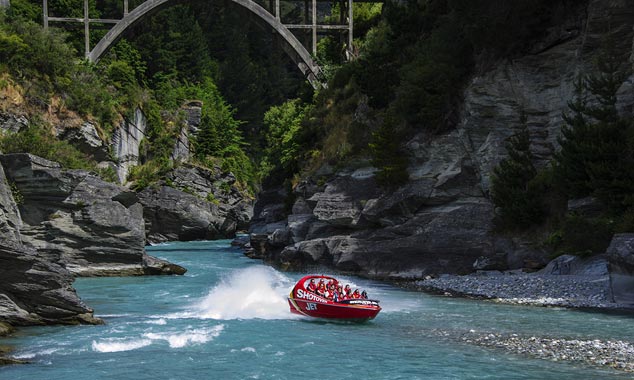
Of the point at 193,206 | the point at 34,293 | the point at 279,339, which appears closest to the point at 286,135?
the point at 193,206

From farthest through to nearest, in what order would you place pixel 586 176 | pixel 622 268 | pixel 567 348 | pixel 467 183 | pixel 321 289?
1. pixel 467 183
2. pixel 586 176
3. pixel 321 289
4. pixel 622 268
5. pixel 567 348

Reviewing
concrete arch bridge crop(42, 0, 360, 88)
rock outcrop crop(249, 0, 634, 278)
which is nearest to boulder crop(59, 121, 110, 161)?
concrete arch bridge crop(42, 0, 360, 88)

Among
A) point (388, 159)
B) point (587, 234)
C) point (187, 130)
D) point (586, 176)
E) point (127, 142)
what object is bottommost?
point (587, 234)

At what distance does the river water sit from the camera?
1711cm

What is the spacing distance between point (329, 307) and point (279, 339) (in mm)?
3805

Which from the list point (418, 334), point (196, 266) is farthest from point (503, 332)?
point (196, 266)

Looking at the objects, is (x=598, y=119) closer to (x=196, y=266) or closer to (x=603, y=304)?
(x=603, y=304)

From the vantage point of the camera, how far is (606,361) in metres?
17.4

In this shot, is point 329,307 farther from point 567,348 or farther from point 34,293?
point 34,293

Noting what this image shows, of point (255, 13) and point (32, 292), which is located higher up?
point (255, 13)

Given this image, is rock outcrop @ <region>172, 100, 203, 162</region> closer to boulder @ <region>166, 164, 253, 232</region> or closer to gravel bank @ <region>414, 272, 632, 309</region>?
boulder @ <region>166, 164, 253, 232</region>

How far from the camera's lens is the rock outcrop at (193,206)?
6156 centimetres

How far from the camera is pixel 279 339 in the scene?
70.0 ft

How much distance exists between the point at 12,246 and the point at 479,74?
26.3 m
